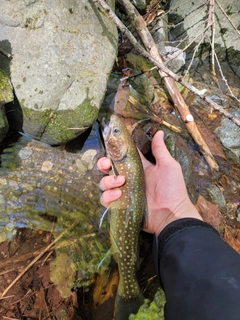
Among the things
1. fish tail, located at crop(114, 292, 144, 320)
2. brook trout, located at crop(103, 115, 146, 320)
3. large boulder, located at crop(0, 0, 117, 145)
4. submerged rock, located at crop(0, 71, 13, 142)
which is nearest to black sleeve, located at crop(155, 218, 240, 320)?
brook trout, located at crop(103, 115, 146, 320)

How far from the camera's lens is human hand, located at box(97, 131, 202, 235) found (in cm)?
302

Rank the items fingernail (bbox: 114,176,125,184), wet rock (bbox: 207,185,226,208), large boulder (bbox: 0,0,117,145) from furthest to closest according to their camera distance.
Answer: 1. wet rock (bbox: 207,185,226,208)
2. fingernail (bbox: 114,176,125,184)
3. large boulder (bbox: 0,0,117,145)

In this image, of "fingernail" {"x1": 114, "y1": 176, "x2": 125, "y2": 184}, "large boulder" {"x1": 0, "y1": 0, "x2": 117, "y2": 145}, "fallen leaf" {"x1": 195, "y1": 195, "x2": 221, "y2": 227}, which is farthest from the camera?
"fallen leaf" {"x1": 195, "y1": 195, "x2": 221, "y2": 227}

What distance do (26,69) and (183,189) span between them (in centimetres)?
207

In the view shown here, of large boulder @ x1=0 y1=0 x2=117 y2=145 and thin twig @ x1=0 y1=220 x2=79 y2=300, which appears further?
thin twig @ x1=0 y1=220 x2=79 y2=300

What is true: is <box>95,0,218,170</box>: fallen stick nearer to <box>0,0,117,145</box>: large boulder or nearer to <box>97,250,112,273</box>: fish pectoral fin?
<box>0,0,117,145</box>: large boulder

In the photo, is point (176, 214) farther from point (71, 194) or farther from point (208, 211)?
point (71, 194)

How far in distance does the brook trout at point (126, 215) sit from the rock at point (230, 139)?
1610 mm

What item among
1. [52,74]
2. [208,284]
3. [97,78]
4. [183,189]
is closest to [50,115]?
[52,74]

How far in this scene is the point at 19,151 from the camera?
10.9 ft

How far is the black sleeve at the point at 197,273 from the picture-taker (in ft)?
5.81

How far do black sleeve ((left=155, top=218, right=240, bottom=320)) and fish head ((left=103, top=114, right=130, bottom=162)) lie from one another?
928 millimetres

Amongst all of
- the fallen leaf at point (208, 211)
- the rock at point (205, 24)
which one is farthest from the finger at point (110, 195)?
the rock at point (205, 24)

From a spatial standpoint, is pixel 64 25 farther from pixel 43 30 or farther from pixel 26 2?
pixel 26 2
